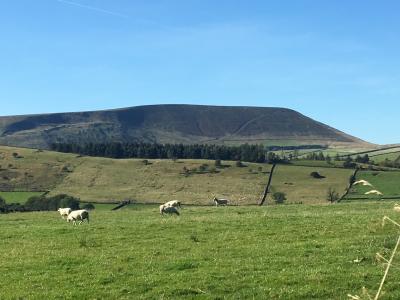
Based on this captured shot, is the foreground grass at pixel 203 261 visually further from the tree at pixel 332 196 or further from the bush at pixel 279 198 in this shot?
the bush at pixel 279 198

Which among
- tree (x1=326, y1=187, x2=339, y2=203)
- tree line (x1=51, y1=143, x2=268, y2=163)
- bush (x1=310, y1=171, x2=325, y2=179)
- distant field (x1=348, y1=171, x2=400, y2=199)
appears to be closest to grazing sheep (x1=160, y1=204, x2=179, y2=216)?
distant field (x1=348, y1=171, x2=400, y2=199)

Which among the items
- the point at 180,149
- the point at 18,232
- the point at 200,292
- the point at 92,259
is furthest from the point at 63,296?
the point at 180,149

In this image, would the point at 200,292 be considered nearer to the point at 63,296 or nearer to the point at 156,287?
the point at 156,287

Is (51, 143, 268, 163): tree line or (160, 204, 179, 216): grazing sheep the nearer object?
(160, 204, 179, 216): grazing sheep

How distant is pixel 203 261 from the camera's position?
58.3 feet

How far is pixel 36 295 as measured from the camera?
1436 cm

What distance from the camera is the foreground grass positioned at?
14102 millimetres

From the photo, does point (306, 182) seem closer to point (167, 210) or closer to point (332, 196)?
point (332, 196)

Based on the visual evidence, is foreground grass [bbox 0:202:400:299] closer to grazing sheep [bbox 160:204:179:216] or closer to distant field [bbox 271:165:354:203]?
grazing sheep [bbox 160:204:179:216]

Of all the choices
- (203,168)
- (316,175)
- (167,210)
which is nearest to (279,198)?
(316,175)

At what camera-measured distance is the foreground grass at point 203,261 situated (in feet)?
46.3

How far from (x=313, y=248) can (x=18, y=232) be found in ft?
57.2

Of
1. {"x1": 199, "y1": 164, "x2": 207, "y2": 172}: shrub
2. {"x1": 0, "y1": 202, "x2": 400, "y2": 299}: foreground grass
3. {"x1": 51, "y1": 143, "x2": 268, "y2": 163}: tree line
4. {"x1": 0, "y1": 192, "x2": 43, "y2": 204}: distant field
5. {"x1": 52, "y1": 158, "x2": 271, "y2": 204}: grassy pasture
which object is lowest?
{"x1": 0, "y1": 192, "x2": 43, "y2": 204}: distant field

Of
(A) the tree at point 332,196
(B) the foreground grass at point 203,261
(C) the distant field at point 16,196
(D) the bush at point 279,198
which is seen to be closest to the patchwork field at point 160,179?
(A) the tree at point 332,196
